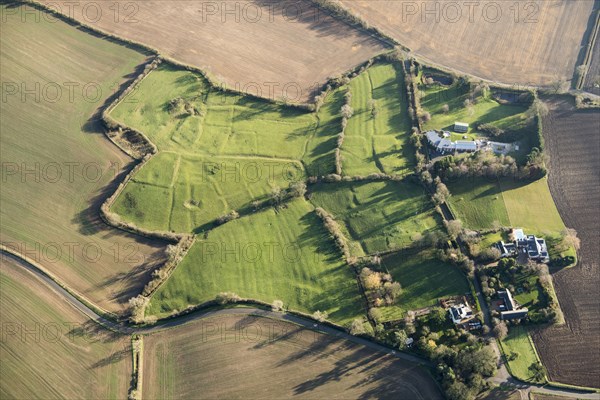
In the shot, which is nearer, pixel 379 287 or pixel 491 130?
pixel 379 287

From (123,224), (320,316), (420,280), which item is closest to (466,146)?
(420,280)

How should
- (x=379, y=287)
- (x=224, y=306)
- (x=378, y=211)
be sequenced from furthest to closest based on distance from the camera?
(x=378, y=211), (x=379, y=287), (x=224, y=306)

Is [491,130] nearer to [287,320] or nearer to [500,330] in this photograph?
[500,330]

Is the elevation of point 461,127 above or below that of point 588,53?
below

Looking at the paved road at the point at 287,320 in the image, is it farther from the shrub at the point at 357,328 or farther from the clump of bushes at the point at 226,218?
the clump of bushes at the point at 226,218

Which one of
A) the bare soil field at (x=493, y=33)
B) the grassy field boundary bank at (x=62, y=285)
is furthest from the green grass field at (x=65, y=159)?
the bare soil field at (x=493, y=33)

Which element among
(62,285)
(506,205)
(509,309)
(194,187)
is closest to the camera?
(509,309)

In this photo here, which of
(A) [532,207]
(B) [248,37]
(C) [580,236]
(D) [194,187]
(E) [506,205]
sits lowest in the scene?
(C) [580,236]
